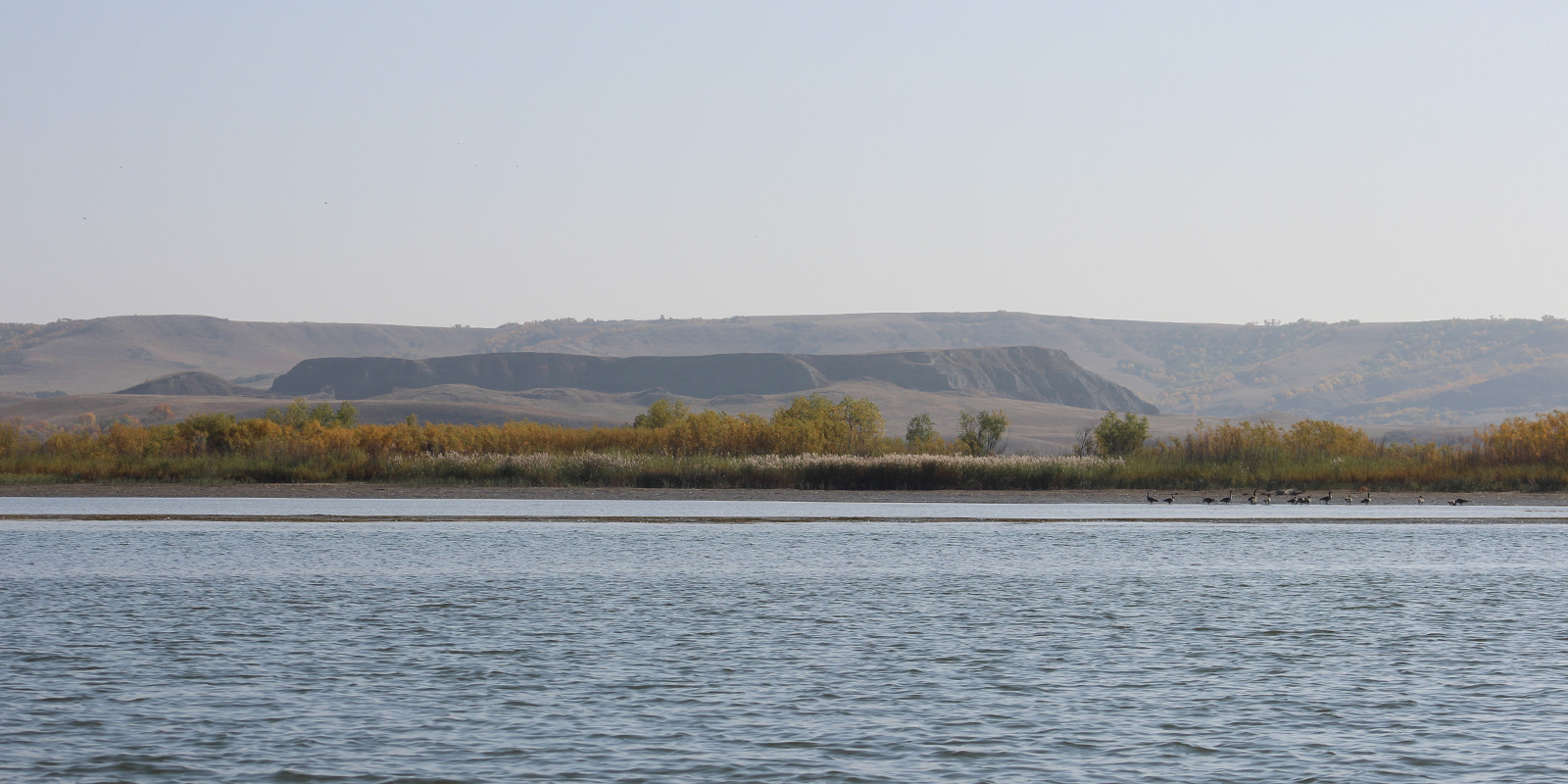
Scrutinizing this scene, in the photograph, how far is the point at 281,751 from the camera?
Answer: 32.2 ft

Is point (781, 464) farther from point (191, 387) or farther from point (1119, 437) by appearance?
point (191, 387)

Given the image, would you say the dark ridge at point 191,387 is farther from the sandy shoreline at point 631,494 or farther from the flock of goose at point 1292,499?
the flock of goose at point 1292,499

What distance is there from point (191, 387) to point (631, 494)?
153m

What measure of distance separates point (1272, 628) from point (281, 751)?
33.8ft

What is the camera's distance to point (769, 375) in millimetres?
186625

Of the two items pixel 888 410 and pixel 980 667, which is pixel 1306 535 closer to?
pixel 980 667

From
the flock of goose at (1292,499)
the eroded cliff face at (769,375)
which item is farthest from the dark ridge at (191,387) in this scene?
the flock of goose at (1292,499)

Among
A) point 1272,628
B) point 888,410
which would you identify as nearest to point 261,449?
point 1272,628

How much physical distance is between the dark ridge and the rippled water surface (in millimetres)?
160300

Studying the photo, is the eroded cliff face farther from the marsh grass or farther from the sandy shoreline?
the sandy shoreline

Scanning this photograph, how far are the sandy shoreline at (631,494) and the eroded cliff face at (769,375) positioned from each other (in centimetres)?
13874

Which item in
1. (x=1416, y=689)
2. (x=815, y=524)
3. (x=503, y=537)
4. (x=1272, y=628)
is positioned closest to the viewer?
(x=1416, y=689)

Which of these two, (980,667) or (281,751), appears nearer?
(281,751)

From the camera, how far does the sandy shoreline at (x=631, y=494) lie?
37.7 metres
